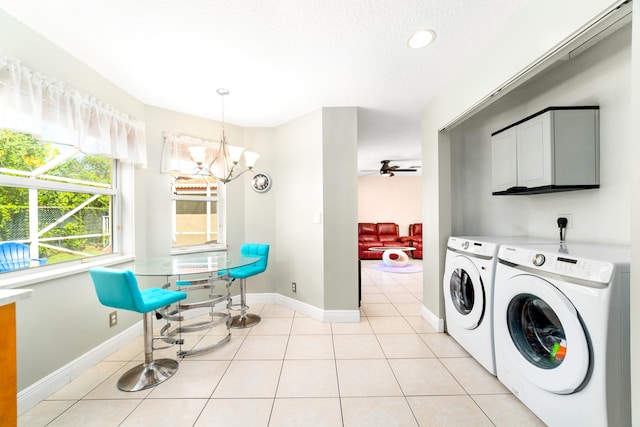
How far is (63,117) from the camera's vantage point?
184 centimetres

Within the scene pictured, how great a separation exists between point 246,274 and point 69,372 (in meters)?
1.46

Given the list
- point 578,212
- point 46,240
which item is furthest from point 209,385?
point 578,212

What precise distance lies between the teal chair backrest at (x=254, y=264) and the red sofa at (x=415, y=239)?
16.4 feet

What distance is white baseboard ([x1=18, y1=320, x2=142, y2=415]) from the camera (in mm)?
1590

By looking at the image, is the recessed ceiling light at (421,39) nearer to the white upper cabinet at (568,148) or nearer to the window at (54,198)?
the white upper cabinet at (568,148)

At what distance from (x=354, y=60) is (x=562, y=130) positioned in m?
1.54

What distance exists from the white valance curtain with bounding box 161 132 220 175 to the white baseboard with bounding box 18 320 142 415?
173 centimetres

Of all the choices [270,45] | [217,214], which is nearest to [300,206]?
[217,214]

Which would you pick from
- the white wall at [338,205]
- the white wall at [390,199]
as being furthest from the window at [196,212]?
the white wall at [390,199]

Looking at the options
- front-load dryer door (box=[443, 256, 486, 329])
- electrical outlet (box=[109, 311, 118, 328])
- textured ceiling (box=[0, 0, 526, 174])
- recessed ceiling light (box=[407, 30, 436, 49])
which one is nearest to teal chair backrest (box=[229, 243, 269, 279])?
electrical outlet (box=[109, 311, 118, 328])

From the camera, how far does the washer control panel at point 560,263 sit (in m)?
1.08

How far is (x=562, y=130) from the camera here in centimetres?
168

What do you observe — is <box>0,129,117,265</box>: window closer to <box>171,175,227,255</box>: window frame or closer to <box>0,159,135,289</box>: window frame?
<box>0,159,135,289</box>: window frame

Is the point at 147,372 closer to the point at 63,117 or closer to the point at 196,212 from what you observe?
the point at 196,212
